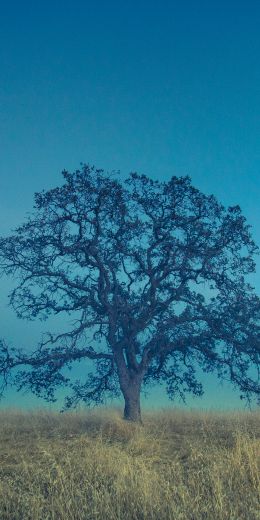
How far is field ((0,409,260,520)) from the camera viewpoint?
9.59 meters

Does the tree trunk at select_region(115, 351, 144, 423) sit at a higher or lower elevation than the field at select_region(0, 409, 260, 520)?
higher

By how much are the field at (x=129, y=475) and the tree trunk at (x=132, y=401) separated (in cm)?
195

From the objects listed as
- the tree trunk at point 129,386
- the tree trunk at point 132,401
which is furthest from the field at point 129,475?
the tree trunk at point 129,386

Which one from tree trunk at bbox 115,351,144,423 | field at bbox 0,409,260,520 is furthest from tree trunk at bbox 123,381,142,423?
field at bbox 0,409,260,520

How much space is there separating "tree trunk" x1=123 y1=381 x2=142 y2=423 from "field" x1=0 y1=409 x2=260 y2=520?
1945mm

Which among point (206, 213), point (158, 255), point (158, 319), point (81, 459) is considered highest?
point (206, 213)

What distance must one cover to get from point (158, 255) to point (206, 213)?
245 centimetres

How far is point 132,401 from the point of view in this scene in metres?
20.8

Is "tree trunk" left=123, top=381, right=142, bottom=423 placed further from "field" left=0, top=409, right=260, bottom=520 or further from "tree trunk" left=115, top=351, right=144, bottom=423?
"field" left=0, top=409, right=260, bottom=520

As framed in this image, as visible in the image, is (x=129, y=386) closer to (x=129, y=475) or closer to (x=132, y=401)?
(x=132, y=401)

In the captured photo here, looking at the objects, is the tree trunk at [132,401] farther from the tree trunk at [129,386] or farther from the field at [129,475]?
the field at [129,475]

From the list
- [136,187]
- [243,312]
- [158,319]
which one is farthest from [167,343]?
[136,187]

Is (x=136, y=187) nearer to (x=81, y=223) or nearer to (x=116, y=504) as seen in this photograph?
(x=81, y=223)

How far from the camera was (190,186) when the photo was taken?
2186cm
